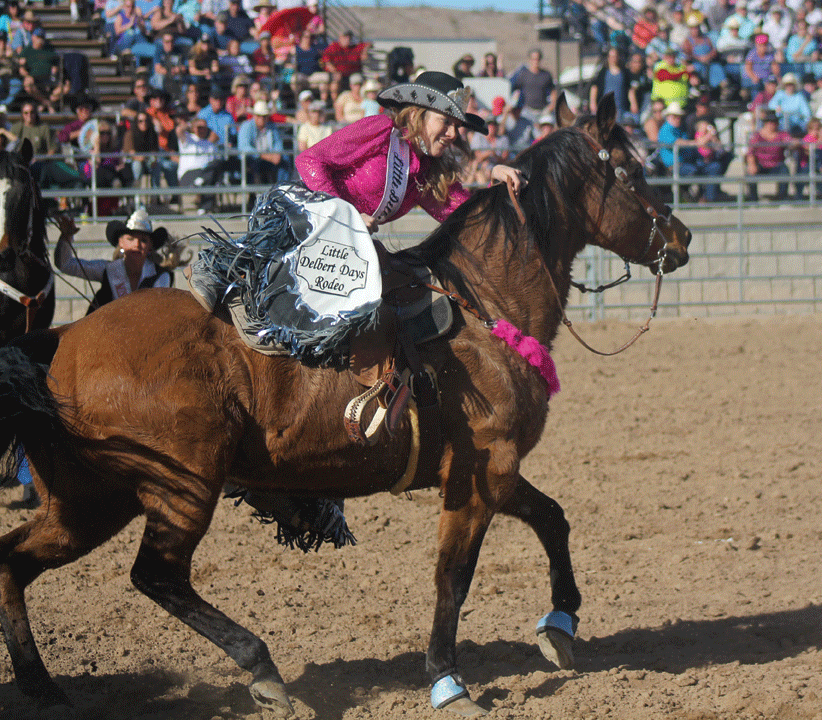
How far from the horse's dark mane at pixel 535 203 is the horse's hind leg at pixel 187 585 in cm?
134

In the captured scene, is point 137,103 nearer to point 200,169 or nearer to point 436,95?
point 200,169

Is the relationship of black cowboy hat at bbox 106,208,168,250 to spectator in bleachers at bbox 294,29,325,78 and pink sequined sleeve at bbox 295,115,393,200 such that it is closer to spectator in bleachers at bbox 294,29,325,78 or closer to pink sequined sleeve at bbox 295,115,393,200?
pink sequined sleeve at bbox 295,115,393,200

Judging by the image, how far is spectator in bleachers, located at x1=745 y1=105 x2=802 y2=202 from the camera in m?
13.8

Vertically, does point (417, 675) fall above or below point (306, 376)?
below

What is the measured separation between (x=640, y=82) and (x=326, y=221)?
1346 centimetres

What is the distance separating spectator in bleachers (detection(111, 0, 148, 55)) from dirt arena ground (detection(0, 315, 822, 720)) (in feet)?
38.2

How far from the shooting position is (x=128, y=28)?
15859 millimetres

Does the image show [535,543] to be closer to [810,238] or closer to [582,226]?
[582,226]

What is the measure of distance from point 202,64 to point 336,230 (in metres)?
12.9

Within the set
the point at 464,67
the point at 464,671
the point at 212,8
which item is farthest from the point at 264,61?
the point at 464,671

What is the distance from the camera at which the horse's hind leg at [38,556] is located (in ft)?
11.3

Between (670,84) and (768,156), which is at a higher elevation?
(670,84)

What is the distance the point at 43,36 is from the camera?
14953 millimetres

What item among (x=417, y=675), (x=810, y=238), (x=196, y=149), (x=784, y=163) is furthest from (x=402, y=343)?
(x=784, y=163)
